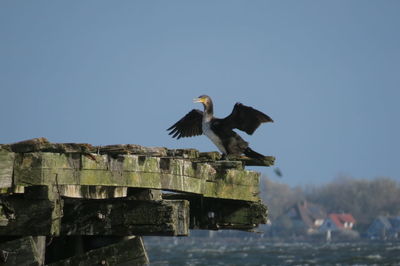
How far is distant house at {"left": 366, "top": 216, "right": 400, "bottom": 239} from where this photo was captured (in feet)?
626

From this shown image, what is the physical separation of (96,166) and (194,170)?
6.44 feet

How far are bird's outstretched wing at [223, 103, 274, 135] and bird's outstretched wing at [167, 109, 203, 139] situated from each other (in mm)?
1777

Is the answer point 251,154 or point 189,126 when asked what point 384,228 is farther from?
point 251,154

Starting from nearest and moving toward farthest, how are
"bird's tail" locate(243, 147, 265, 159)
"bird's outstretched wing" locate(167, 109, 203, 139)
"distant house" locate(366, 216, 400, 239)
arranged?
"bird's tail" locate(243, 147, 265, 159), "bird's outstretched wing" locate(167, 109, 203, 139), "distant house" locate(366, 216, 400, 239)

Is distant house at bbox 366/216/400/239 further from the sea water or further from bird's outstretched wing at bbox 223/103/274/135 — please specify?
bird's outstretched wing at bbox 223/103/274/135

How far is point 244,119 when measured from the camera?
664 inches

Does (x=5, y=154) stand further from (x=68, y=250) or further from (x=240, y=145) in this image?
(x=240, y=145)

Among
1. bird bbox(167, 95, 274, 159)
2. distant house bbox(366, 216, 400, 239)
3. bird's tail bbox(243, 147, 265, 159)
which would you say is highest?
distant house bbox(366, 216, 400, 239)

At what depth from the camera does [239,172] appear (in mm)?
11938

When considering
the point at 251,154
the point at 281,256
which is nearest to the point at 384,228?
the point at 281,256

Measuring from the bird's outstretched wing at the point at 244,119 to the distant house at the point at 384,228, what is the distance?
17491cm

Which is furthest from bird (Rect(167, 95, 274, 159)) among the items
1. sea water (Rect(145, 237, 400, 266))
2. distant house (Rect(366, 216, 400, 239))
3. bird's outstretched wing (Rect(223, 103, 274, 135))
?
distant house (Rect(366, 216, 400, 239))

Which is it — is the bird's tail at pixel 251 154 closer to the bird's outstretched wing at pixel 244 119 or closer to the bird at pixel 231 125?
the bird at pixel 231 125

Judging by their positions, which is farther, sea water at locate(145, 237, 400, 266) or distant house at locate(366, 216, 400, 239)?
distant house at locate(366, 216, 400, 239)
